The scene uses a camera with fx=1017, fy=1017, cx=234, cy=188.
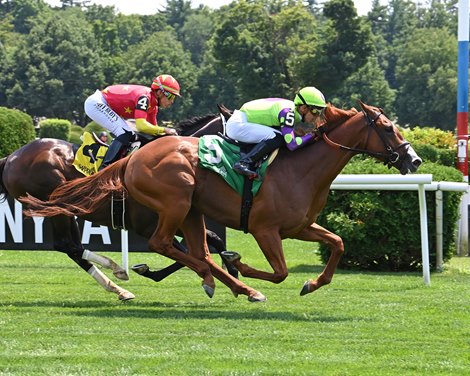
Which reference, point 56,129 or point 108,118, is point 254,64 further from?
point 108,118

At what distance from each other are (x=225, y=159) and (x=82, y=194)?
139 centimetres

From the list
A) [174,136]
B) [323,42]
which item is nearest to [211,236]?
[174,136]

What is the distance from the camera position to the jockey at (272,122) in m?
7.73

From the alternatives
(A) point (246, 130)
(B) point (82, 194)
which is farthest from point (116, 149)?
(A) point (246, 130)

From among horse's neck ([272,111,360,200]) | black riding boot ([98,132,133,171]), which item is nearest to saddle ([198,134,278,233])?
horse's neck ([272,111,360,200])

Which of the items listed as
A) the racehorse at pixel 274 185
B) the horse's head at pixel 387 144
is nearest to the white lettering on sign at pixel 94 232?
the racehorse at pixel 274 185

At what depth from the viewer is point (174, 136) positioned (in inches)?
321

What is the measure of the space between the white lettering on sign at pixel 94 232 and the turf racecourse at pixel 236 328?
590 mm

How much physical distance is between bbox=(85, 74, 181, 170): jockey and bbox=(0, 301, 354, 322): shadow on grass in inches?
52.7

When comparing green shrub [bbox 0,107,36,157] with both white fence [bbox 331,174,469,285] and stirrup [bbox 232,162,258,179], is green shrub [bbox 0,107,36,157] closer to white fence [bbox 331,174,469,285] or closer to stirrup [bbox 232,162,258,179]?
white fence [bbox 331,174,469,285]

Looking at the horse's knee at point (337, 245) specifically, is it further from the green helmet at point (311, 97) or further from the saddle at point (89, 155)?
the saddle at point (89, 155)

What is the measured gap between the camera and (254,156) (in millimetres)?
7699

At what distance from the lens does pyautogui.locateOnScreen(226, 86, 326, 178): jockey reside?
7.73 meters

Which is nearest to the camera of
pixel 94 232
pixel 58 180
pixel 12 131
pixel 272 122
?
pixel 272 122
